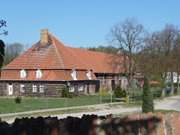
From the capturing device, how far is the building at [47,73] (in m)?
59.9

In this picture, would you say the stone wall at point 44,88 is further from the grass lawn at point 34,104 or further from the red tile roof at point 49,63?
the grass lawn at point 34,104

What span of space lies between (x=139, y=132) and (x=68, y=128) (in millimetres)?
958

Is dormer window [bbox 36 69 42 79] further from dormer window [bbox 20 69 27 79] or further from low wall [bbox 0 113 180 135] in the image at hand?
low wall [bbox 0 113 180 135]

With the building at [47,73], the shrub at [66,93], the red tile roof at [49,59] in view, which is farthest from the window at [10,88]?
the shrub at [66,93]

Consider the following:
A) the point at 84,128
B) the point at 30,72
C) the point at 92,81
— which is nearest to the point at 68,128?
A: the point at 84,128

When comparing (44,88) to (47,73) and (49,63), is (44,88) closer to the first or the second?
(47,73)

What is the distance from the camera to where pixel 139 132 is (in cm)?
569

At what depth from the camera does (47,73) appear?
2394 inches

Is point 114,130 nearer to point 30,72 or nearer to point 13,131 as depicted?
point 13,131

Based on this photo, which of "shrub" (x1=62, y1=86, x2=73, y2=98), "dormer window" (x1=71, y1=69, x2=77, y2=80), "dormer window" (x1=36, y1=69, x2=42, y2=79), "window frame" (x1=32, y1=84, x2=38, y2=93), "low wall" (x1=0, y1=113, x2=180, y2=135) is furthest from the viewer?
"dormer window" (x1=71, y1=69, x2=77, y2=80)

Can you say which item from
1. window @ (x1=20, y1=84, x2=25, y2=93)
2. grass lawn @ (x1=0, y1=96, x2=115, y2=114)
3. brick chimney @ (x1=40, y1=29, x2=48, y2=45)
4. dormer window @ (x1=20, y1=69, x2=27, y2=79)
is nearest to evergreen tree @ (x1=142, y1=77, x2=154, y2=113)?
grass lawn @ (x1=0, y1=96, x2=115, y2=114)

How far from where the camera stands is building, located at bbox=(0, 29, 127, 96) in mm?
59938

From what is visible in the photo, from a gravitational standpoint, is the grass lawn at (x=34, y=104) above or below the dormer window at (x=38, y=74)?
A: below

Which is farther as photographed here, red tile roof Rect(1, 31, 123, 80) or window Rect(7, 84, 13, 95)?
window Rect(7, 84, 13, 95)
